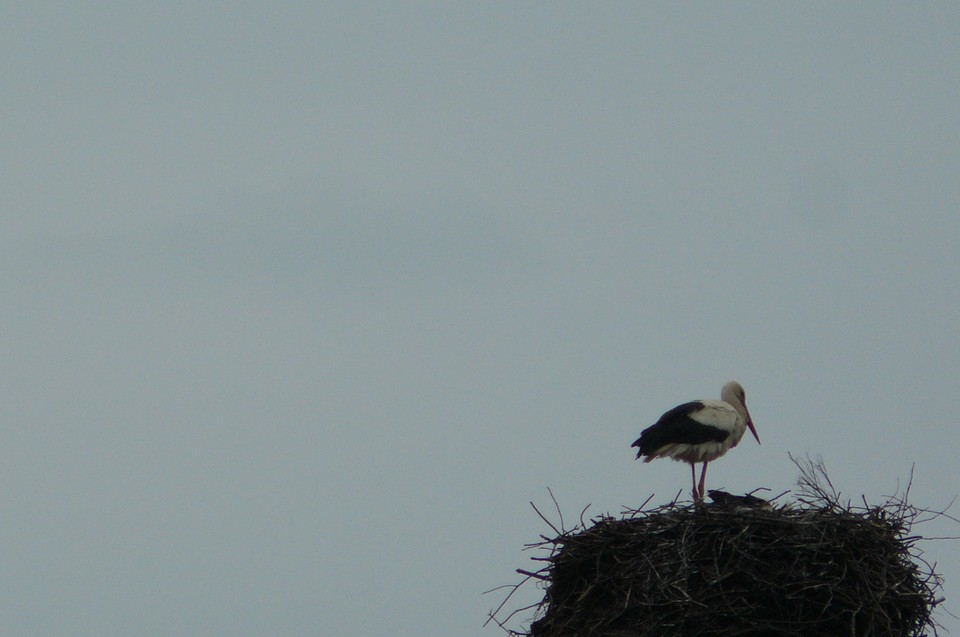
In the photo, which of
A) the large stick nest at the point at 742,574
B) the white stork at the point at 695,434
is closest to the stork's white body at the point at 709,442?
the white stork at the point at 695,434

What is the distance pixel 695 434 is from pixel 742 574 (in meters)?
3.58

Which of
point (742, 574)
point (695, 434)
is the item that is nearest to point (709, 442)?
point (695, 434)

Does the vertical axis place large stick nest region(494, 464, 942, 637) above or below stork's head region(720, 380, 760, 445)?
below

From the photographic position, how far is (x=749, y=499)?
13633mm

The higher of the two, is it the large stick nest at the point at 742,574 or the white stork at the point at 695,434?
the white stork at the point at 695,434

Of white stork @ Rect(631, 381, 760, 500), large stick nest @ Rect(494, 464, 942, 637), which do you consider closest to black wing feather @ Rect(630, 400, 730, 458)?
white stork @ Rect(631, 381, 760, 500)

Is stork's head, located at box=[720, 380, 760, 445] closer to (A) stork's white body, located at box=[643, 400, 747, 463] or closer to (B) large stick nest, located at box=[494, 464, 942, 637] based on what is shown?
(A) stork's white body, located at box=[643, 400, 747, 463]

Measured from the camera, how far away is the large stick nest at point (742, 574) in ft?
41.0

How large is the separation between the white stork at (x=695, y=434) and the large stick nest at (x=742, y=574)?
246 cm

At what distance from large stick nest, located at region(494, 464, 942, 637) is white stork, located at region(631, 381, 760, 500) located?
2.46 meters

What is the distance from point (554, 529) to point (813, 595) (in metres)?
2.18

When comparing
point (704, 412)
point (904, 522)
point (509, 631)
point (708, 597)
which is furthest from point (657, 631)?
point (704, 412)

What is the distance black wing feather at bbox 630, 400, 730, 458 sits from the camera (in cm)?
1590

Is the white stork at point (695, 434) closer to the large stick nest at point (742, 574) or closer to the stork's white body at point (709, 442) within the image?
the stork's white body at point (709, 442)
